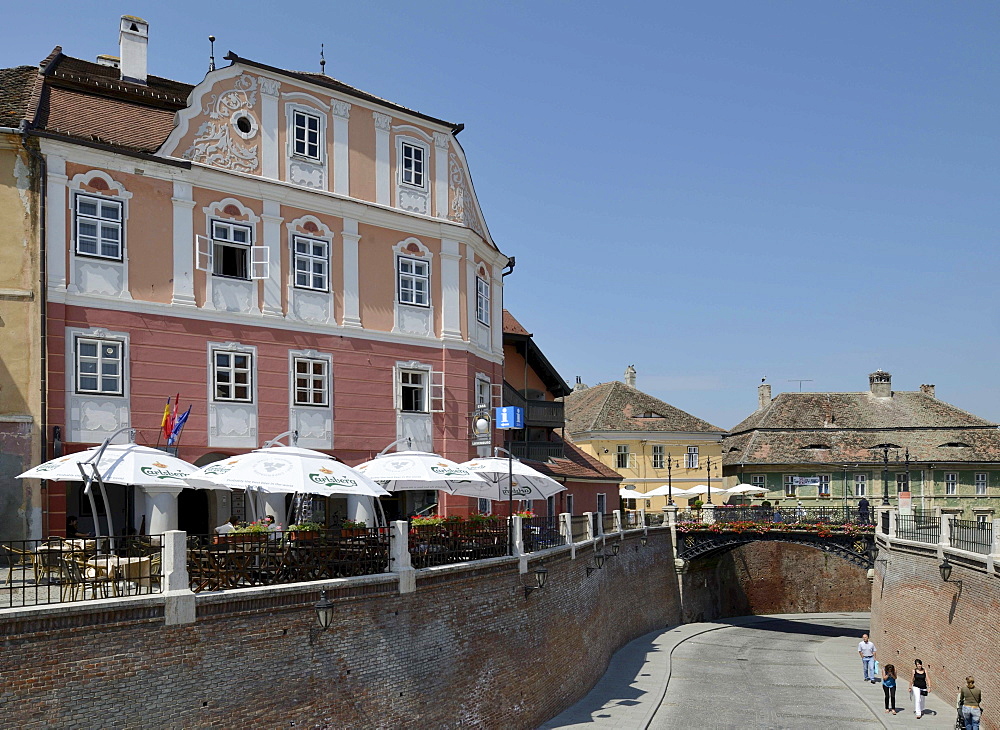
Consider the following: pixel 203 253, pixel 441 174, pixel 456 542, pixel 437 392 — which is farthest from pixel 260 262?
pixel 456 542

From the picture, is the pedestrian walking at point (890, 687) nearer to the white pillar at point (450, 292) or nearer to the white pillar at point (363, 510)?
the white pillar at point (363, 510)

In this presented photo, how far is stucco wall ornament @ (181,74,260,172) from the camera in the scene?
24719 millimetres

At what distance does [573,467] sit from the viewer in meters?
43.9

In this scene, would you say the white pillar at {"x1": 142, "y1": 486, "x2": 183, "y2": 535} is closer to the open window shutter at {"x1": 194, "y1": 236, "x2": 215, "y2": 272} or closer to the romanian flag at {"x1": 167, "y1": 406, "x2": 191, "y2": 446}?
the romanian flag at {"x1": 167, "y1": 406, "x2": 191, "y2": 446}

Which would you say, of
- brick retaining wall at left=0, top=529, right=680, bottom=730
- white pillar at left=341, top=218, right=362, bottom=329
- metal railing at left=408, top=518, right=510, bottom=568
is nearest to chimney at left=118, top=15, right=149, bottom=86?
white pillar at left=341, top=218, right=362, bottom=329

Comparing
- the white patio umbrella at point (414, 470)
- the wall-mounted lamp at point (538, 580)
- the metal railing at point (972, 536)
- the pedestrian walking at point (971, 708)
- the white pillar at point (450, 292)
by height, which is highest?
the white pillar at point (450, 292)

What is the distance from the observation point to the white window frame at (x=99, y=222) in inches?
888

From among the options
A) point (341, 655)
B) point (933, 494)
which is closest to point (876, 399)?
point (933, 494)

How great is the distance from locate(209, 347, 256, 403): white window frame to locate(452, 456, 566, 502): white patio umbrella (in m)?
5.51

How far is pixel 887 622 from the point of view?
3556 centimetres

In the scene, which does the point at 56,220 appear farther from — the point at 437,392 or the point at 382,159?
the point at 437,392

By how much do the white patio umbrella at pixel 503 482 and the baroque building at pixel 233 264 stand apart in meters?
2.49

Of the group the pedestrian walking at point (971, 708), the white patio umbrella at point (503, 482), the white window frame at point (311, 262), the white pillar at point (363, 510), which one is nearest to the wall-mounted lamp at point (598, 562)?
→ the white patio umbrella at point (503, 482)

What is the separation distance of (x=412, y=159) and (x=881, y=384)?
51766 millimetres
